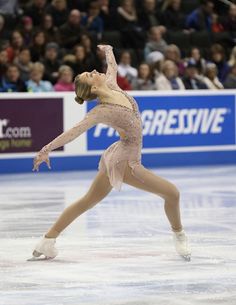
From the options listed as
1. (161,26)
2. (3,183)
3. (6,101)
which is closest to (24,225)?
(3,183)

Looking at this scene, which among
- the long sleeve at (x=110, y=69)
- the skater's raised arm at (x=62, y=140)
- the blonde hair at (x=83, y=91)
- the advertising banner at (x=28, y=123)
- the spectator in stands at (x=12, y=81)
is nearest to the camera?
the skater's raised arm at (x=62, y=140)

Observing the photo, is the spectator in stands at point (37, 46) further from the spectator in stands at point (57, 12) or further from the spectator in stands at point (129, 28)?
the spectator in stands at point (129, 28)

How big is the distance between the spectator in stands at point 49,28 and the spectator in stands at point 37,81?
140cm

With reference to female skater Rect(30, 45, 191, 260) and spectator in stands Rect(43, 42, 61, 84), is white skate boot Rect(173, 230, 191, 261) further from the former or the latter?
spectator in stands Rect(43, 42, 61, 84)

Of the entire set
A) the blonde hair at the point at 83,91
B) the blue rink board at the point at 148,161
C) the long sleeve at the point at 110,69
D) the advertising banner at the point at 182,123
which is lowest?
the blue rink board at the point at 148,161

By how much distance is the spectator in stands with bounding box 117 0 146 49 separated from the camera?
1717cm

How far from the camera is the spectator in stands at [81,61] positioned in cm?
1530

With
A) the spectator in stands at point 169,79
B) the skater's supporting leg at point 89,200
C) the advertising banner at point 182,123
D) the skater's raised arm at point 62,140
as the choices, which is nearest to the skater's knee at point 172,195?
the skater's supporting leg at point 89,200

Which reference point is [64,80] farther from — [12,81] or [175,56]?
[175,56]

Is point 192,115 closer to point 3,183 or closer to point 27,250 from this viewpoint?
point 3,183

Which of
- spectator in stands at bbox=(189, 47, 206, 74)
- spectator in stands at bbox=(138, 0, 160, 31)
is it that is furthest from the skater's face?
spectator in stands at bbox=(138, 0, 160, 31)

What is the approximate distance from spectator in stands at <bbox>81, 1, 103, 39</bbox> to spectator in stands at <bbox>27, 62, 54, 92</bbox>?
2.60 m

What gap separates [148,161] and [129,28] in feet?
10.8

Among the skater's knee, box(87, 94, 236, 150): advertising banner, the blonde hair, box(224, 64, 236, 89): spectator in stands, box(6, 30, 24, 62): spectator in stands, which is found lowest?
box(87, 94, 236, 150): advertising banner
